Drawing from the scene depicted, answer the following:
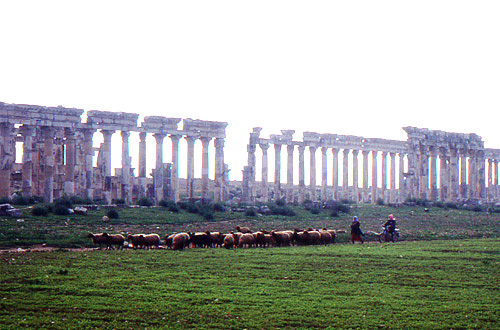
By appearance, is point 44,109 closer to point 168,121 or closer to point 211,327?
point 168,121

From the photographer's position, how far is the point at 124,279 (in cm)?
1792

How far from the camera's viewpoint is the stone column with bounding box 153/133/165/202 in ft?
189

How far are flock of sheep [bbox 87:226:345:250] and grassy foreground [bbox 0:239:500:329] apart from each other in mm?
2511

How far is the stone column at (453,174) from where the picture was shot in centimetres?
7675

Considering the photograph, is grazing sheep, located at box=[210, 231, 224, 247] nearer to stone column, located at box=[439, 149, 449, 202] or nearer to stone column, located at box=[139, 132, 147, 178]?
stone column, located at box=[139, 132, 147, 178]

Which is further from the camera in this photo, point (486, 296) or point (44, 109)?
point (44, 109)

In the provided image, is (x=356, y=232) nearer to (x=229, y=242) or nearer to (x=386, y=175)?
(x=229, y=242)

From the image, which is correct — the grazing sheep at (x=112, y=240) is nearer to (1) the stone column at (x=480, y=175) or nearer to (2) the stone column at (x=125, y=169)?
(2) the stone column at (x=125, y=169)

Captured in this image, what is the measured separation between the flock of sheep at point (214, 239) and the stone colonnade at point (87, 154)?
83.1 ft

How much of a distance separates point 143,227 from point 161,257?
14.5 meters

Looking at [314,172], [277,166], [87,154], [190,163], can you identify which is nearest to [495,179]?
[314,172]

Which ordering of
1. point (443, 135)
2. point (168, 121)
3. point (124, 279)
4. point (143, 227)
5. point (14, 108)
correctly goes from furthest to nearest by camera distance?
point (443, 135) < point (168, 121) < point (14, 108) < point (143, 227) < point (124, 279)

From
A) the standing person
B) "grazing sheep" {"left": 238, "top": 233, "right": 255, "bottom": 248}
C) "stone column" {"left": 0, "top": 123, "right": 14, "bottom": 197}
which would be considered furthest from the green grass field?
"stone column" {"left": 0, "top": 123, "right": 14, "bottom": 197}

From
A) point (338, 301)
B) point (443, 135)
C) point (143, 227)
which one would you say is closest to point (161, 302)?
point (338, 301)
